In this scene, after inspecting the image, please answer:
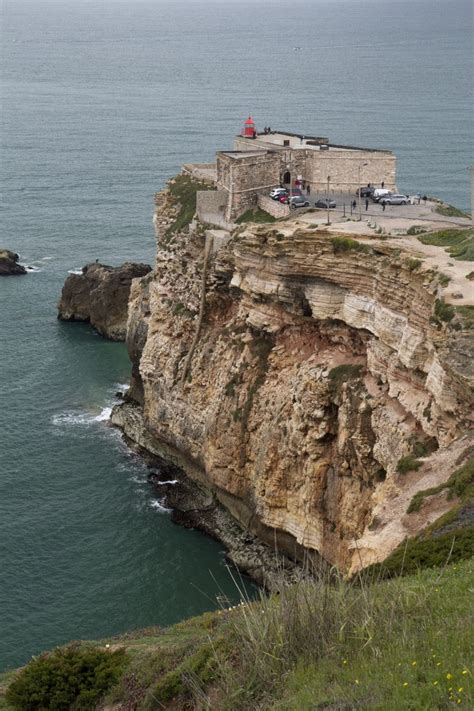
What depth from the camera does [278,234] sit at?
50.5 metres

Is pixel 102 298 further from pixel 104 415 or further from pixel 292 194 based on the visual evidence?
pixel 292 194

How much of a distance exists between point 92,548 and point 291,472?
1092cm

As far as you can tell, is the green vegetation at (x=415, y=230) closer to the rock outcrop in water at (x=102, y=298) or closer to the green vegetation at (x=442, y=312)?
the green vegetation at (x=442, y=312)

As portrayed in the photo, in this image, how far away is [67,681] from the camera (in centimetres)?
2884

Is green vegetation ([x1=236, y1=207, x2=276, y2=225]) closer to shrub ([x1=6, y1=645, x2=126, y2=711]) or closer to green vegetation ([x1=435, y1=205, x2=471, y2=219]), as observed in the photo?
green vegetation ([x1=435, y1=205, x2=471, y2=219])

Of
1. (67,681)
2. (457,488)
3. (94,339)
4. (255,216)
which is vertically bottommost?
(94,339)

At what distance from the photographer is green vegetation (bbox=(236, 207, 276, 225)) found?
61.1 meters

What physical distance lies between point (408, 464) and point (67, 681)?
15.5 meters

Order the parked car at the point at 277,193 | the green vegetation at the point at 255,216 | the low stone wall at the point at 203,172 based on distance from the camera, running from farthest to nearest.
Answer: the low stone wall at the point at 203,172
the parked car at the point at 277,193
the green vegetation at the point at 255,216

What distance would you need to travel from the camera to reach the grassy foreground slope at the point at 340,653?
62.8 feet

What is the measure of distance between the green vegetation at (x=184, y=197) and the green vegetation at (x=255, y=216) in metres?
4.71

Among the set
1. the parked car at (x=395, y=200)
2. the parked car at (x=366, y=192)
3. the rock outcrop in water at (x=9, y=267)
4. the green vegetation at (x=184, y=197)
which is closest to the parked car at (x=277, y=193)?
the parked car at (x=366, y=192)

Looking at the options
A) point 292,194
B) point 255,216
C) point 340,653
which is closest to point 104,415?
point 255,216

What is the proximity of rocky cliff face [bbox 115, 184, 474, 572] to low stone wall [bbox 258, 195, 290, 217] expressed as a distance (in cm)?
412
